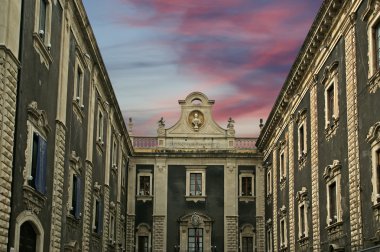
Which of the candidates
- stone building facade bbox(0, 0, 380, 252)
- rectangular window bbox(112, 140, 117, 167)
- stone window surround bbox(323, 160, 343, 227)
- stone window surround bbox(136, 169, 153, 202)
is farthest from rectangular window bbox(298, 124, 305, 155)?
stone window surround bbox(136, 169, 153, 202)

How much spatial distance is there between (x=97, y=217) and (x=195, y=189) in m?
17.0

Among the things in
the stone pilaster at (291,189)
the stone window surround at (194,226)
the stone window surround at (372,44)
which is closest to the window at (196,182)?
the stone window surround at (194,226)

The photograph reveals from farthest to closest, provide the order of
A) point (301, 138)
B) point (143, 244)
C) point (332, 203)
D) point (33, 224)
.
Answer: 1. point (143, 244)
2. point (301, 138)
3. point (332, 203)
4. point (33, 224)

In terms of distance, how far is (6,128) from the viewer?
1700cm

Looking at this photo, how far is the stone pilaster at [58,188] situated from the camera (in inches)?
906

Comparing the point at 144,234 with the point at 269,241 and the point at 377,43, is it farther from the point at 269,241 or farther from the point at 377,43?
the point at 377,43

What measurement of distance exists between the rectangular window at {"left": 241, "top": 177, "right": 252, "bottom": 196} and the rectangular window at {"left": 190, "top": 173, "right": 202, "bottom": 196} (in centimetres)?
321

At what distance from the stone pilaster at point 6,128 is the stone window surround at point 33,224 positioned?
41.8 inches

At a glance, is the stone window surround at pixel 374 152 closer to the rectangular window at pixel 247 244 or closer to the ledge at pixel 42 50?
the ledge at pixel 42 50

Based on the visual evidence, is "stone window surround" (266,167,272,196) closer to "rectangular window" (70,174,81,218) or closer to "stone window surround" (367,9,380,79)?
"rectangular window" (70,174,81,218)

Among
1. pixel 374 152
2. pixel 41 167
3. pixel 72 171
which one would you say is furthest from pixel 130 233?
pixel 374 152

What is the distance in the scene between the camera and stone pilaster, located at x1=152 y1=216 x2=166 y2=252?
159 feet

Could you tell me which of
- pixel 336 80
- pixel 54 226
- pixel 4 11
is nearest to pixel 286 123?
pixel 336 80

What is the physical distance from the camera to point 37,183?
66.7 feet
